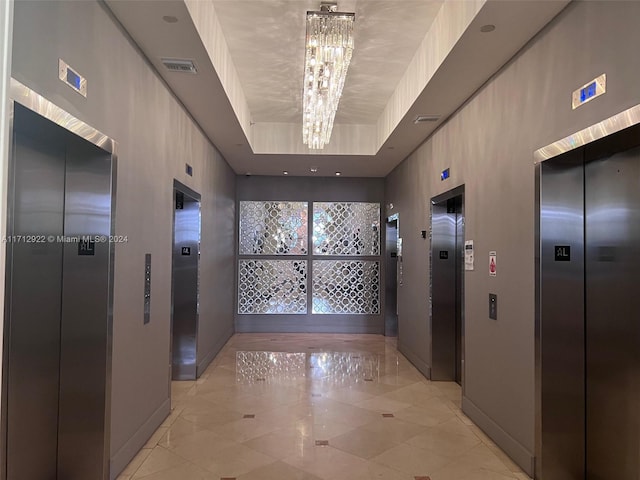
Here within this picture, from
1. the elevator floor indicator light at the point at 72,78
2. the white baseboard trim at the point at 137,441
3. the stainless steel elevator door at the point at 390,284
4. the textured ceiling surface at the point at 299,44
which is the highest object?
the textured ceiling surface at the point at 299,44

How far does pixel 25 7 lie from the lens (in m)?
2.16

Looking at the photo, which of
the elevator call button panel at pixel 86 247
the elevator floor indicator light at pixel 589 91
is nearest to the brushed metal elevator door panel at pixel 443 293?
the elevator floor indicator light at pixel 589 91

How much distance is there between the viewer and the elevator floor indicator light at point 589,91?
2.66 m

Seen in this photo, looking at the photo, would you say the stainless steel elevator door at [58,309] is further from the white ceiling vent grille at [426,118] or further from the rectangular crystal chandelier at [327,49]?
the white ceiling vent grille at [426,118]

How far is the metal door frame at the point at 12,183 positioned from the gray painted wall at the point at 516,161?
9.88ft

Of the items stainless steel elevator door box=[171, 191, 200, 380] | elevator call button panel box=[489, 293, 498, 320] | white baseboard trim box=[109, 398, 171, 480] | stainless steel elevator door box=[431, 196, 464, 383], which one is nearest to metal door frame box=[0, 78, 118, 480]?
white baseboard trim box=[109, 398, 171, 480]

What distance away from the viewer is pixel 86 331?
3107 millimetres

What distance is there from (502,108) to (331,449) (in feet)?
10.9

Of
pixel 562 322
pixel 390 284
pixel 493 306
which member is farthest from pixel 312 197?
pixel 562 322

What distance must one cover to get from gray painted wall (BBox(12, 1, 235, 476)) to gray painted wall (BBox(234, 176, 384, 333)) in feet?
13.3

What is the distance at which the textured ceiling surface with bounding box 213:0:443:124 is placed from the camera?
157 inches

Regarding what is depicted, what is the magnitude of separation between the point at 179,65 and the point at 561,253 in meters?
3.50

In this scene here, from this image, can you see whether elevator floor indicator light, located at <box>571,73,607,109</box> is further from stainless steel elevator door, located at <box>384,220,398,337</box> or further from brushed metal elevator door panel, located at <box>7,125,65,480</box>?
stainless steel elevator door, located at <box>384,220,398,337</box>

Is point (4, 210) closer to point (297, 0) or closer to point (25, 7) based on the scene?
point (25, 7)
